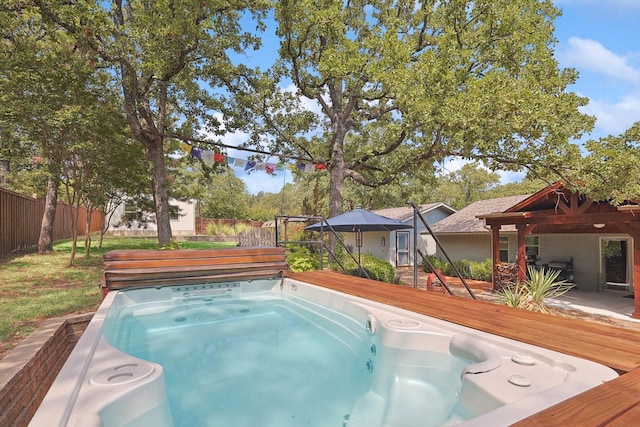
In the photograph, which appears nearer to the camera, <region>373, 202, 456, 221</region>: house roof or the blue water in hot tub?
the blue water in hot tub

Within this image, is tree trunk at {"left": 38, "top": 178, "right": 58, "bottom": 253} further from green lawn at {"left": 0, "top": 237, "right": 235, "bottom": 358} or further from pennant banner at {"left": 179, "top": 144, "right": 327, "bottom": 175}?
pennant banner at {"left": 179, "top": 144, "right": 327, "bottom": 175}

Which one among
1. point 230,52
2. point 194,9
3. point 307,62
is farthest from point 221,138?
point 194,9

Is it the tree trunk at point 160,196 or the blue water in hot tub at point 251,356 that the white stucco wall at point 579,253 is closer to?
the blue water in hot tub at point 251,356

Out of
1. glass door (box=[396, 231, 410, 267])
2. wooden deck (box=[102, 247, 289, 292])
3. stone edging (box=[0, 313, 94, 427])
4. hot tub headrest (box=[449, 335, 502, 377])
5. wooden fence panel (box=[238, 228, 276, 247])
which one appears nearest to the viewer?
hot tub headrest (box=[449, 335, 502, 377])

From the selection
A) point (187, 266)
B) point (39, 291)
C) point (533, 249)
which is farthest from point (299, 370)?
point (533, 249)

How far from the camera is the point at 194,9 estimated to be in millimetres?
8320

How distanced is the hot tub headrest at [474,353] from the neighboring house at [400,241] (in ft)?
47.3

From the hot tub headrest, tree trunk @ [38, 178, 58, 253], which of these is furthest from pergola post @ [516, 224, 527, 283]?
tree trunk @ [38, 178, 58, 253]

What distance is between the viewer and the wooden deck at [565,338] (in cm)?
149

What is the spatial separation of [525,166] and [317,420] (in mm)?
8410

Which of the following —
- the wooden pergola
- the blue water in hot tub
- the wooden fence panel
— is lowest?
the blue water in hot tub

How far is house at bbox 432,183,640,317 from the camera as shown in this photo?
7.83 m

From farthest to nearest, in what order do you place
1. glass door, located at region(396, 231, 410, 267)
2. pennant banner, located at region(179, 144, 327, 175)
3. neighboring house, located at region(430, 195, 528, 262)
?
glass door, located at region(396, 231, 410, 267)
neighboring house, located at region(430, 195, 528, 262)
pennant banner, located at region(179, 144, 327, 175)

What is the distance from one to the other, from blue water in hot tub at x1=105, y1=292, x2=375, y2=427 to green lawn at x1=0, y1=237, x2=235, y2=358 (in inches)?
35.6
